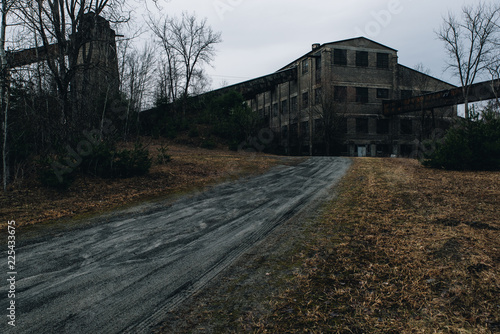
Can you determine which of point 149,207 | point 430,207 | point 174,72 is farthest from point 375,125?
point 149,207

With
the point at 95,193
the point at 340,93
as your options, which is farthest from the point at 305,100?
the point at 95,193

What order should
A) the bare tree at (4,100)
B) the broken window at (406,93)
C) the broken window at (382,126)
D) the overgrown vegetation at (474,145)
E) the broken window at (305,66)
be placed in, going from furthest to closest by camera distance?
the broken window at (406,93) → the broken window at (305,66) → the broken window at (382,126) → the overgrown vegetation at (474,145) → the bare tree at (4,100)

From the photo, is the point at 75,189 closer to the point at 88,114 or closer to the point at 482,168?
the point at 88,114

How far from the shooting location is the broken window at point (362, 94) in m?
33.1

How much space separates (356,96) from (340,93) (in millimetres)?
2133

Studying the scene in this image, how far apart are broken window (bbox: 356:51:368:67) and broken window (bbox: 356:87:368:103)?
2.94 meters

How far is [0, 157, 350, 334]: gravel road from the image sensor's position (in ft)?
9.30

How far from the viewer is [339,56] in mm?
32844

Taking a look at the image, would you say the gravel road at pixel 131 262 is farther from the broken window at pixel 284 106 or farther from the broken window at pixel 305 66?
the broken window at pixel 284 106

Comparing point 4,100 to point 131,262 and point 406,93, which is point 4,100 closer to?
point 131,262

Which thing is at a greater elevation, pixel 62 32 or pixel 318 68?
pixel 318 68

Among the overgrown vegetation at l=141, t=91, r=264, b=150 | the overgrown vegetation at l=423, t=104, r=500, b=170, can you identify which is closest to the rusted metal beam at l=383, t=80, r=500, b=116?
the overgrown vegetation at l=423, t=104, r=500, b=170

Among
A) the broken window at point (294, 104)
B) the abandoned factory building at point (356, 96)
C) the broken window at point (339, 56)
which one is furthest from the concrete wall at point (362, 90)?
the broken window at point (294, 104)

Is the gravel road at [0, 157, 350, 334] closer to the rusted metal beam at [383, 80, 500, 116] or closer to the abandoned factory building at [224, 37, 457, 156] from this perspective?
the rusted metal beam at [383, 80, 500, 116]
